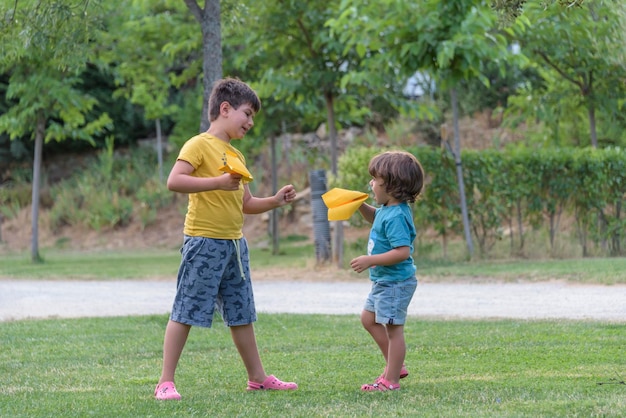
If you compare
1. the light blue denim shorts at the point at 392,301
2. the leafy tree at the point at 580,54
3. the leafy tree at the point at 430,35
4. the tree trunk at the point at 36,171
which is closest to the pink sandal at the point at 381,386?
the light blue denim shorts at the point at 392,301

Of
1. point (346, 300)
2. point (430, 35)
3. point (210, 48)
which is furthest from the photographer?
point (430, 35)

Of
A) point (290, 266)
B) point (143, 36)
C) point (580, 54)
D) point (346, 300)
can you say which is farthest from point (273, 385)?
point (143, 36)

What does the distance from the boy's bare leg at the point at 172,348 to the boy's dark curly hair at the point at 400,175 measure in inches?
50.1

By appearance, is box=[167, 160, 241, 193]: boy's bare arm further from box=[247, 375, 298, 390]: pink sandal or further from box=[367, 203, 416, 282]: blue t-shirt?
box=[247, 375, 298, 390]: pink sandal

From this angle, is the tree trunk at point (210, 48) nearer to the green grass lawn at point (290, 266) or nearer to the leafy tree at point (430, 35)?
the leafy tree at point (430, 35)

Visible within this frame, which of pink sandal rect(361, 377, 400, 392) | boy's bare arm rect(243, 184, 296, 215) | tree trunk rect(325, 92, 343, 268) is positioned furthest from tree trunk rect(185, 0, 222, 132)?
tree trunk rect(325, 92, 343, 268)

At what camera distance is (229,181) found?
4789 millimetres

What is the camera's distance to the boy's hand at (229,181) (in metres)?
4.79

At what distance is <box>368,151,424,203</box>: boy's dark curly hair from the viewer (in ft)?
16.5

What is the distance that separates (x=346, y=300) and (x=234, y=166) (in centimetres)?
610

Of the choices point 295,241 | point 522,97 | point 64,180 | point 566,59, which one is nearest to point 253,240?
point 295,241

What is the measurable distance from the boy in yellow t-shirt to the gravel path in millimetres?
4052

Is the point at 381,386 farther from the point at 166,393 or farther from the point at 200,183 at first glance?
the point at 200,183

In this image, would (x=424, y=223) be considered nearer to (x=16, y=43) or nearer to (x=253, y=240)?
(x=16, y=43)
